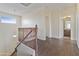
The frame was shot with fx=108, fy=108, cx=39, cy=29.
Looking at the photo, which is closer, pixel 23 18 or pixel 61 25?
pixel 23 18

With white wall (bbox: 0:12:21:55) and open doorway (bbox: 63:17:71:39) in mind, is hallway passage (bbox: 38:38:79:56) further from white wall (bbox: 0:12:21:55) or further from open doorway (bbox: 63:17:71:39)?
white wall (bbox: 0:12:21:55)

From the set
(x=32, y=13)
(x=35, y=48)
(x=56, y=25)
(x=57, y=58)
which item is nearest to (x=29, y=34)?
(x=35, y=48)

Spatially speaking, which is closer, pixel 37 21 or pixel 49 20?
pixel 37 21

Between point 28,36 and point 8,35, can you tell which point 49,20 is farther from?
point 8,35

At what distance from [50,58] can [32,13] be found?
115 cm

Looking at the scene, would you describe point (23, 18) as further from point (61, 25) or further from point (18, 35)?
point (61, 25)

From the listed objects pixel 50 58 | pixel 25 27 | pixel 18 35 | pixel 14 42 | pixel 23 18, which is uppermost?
pixel 23 18

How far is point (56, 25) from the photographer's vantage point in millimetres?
2482

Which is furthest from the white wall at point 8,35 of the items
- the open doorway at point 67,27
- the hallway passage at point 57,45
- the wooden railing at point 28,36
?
the open doorway at point 67,27

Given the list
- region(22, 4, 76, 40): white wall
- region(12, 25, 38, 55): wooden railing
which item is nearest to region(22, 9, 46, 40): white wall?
region(22, 4, 76, 40): white wall

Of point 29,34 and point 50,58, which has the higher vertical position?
point 29,34

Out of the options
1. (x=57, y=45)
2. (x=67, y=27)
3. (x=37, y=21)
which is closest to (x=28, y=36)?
(x=37, y=21)

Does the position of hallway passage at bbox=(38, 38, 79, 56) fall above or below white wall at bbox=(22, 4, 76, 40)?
below

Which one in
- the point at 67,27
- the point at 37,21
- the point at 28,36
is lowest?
the point at 28,36
